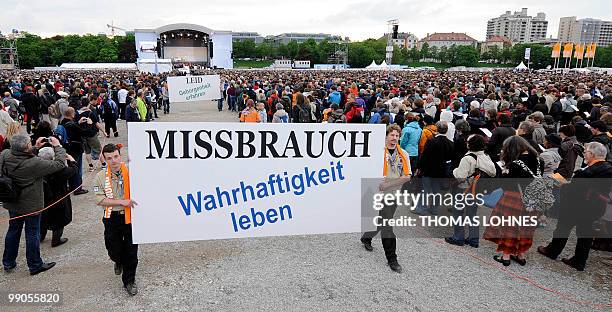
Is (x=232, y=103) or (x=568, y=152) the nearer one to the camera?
(x=568, y=152)

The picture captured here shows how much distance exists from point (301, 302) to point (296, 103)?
8.84 metres

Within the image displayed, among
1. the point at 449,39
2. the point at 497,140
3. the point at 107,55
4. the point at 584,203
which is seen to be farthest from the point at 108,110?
the point at 449,39

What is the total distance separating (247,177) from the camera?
4.39 meters

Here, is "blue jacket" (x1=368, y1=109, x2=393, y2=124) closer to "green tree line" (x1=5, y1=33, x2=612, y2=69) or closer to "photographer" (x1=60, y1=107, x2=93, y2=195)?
"photographer" (x1=60, y1=107, x2=93, y2=195)

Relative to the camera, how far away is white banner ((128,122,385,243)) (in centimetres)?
412

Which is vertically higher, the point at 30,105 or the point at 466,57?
the point at 466,57

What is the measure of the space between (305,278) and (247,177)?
1.41 metres

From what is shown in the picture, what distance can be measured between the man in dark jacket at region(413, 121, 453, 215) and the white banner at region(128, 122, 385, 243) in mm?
1638

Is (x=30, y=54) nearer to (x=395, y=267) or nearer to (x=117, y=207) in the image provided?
(x=117, y=207)

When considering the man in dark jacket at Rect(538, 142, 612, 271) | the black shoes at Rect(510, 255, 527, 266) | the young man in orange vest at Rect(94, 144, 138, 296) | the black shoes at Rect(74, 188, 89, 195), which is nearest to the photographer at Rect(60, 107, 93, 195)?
the black shoes at Rect(74, 188, 89, 195)

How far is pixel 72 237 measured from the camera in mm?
5734

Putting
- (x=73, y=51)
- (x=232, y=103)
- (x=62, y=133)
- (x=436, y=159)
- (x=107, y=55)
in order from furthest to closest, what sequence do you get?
(x=73, y=51) < (x=107, y=55) < (x=232, y=103) < (x=62, y=133) < (x=436, y=159)

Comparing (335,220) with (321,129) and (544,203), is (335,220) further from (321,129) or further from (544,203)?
(544,203)

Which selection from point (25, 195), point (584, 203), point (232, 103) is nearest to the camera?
point (25, 195)
